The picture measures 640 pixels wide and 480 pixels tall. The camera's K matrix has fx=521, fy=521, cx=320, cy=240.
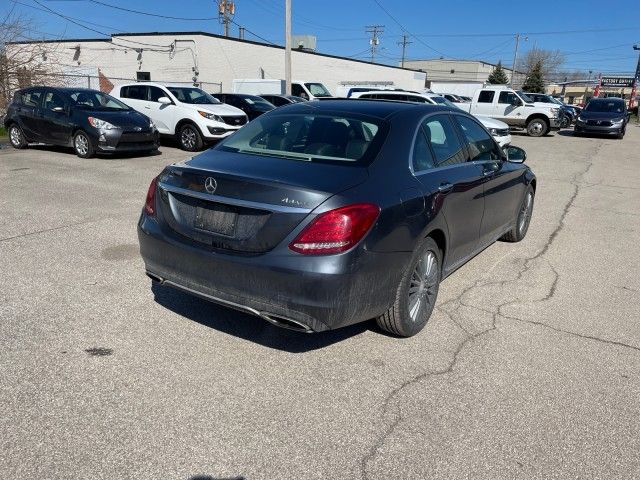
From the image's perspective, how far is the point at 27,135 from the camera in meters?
12.6

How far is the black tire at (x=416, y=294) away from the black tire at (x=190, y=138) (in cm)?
1087

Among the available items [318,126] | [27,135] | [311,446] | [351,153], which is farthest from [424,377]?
[27,135]

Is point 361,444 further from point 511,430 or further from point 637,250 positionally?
point 637,250

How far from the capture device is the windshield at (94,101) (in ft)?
39.5

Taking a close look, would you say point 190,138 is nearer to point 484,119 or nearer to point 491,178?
point 484,119

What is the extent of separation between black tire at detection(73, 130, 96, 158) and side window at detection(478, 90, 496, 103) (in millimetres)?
19097

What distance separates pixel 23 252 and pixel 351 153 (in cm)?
363

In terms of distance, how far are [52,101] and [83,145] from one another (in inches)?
59.6

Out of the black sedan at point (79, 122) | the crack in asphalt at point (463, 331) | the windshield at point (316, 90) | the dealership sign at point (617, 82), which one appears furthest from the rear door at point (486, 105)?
the dealership sign at point (617, 82)

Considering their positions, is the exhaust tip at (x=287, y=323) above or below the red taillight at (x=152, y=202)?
below

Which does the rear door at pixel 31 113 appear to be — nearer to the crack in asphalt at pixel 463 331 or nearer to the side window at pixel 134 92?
the side window at pixel 134 92

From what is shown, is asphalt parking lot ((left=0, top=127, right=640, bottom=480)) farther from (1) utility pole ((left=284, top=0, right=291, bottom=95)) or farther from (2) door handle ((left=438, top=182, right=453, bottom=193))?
(1) utility pole ((left=284, top=0, right=291, bottom=95))

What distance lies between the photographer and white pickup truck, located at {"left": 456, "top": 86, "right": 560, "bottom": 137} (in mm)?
23750

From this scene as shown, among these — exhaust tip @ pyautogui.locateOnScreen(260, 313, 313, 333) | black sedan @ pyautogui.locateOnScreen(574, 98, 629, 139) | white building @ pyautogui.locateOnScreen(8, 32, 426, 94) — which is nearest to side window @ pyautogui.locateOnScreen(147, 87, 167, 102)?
exhaust tip @ pyautogui.locateOnScreen(260, 313, 313, 333)
